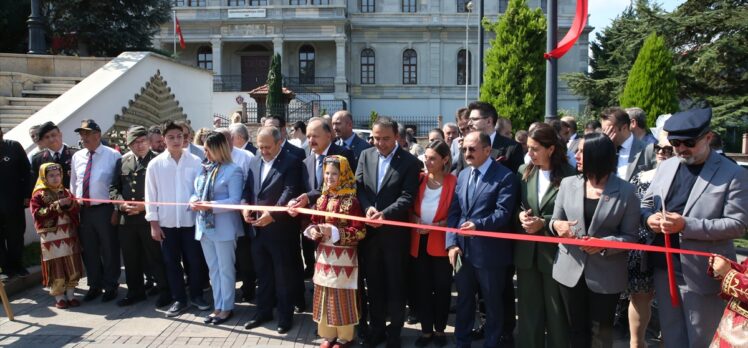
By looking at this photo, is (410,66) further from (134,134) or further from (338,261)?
(338,261)

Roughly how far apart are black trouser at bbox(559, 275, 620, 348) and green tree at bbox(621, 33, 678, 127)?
1349 centimetres

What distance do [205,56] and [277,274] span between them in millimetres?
41394

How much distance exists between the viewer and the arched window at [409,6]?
140 ft

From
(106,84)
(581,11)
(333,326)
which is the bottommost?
(333,326)

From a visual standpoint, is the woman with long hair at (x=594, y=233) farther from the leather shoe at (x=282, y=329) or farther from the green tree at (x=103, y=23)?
the green tree at (x=103, y=23)

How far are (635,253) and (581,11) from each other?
218 inches

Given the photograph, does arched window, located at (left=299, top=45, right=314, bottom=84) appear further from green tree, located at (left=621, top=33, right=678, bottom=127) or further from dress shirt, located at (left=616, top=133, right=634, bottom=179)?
dress shirt, located at (left=616, top=133, right=634, bottom=179)

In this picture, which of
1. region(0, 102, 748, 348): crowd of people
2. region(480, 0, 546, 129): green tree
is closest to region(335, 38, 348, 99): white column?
region(480, 0, 546, 129): green tree

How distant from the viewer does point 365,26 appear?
140 feet

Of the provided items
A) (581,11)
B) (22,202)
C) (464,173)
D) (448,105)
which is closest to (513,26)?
(581,11)

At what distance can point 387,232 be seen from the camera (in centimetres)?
524

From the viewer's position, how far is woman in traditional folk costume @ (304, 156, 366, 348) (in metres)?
5.11

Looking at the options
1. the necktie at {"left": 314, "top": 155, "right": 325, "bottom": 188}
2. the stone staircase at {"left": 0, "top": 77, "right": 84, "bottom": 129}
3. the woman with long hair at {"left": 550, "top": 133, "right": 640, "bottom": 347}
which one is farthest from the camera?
the stone staircase at {"left": 0, "top": 77, "right": 84, "bottom": 129}

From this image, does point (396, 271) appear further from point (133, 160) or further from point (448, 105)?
point (448, 105)
